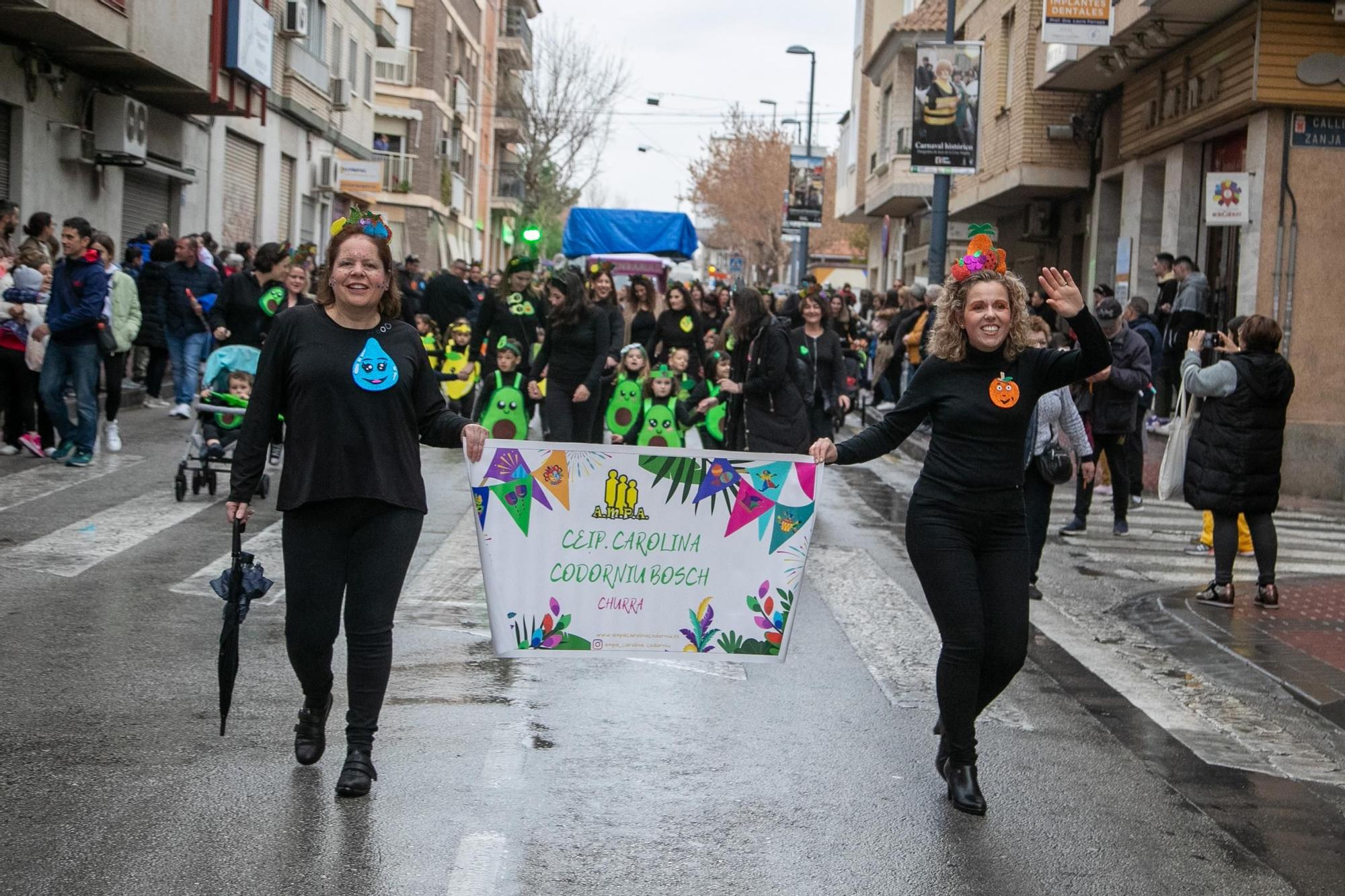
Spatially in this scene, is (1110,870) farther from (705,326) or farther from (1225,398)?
(705,326)

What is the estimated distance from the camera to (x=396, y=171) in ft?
175

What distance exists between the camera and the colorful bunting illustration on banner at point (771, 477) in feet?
20.9

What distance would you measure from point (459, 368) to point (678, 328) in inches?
142

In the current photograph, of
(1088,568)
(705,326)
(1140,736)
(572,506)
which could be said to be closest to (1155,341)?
(705,326)

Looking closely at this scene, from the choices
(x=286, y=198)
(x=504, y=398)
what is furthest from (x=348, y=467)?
(x=286, y=198)

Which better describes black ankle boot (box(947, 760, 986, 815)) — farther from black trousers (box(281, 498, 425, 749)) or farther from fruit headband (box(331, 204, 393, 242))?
fruit headband (box(331, 204, 393, 242))

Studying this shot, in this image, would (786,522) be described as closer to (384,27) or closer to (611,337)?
(611,337)

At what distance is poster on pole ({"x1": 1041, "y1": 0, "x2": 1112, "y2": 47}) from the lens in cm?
1950

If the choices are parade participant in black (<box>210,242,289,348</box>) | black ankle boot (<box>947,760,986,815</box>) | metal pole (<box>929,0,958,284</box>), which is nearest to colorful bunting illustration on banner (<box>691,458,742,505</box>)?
black ankle boot (<box>947,760,986,815</box>)

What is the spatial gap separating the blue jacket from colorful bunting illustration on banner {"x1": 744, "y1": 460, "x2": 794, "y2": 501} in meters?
8.34

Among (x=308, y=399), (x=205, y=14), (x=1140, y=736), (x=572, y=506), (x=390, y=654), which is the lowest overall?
(x=1140, y=736)

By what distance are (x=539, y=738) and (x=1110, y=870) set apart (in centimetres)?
216

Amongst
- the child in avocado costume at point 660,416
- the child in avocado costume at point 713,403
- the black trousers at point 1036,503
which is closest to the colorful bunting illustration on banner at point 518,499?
the black trousers at point 1036,503

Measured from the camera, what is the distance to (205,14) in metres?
24.3
